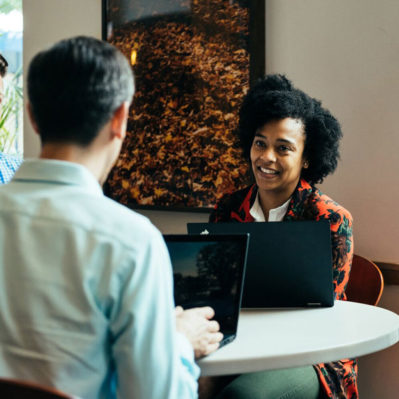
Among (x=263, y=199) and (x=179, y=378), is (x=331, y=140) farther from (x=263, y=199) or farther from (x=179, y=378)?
(x=179, y=378)

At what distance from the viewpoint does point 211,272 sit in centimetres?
139

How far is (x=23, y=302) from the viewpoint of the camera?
0.95 m

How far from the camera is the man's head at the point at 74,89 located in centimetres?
100

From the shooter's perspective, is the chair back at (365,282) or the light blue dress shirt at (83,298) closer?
the light blue dress shirt at (83,298)

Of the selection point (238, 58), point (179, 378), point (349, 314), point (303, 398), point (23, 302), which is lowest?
point (303, 398)

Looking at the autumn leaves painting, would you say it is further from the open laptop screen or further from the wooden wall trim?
the open laptop screen

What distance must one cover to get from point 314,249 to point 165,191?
5.79 feet

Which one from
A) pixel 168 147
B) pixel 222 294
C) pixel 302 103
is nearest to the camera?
pixel 222 294

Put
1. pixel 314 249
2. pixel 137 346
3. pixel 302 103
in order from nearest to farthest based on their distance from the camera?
pixel 137 346, pixel 314 249, pixel 302 103

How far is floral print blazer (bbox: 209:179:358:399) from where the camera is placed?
5.99 feet

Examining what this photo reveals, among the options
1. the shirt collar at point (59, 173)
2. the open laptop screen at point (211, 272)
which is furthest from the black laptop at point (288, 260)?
the shirt collar at point (59, 173)

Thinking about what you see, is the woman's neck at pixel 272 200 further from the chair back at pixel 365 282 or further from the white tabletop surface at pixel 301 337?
the white tabletop surface at pixel 301 337

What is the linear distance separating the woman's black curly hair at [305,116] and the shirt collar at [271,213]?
0.22 meters

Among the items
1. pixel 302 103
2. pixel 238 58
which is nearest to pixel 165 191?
pixel 238 58
